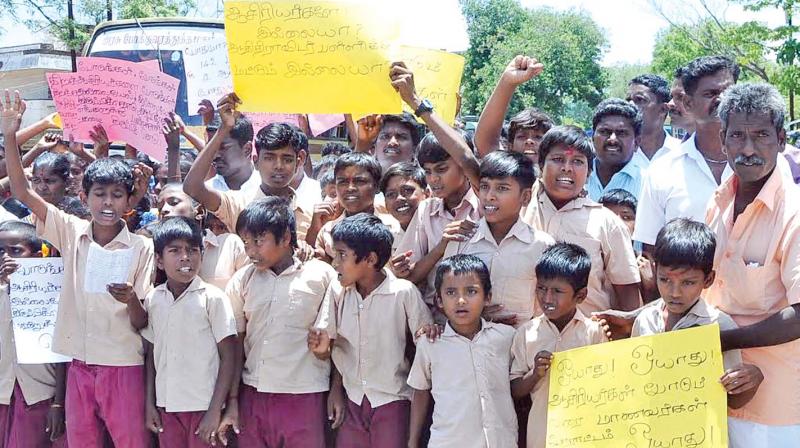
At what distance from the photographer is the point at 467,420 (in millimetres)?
2859

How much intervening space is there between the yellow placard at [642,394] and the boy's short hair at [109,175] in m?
2.10

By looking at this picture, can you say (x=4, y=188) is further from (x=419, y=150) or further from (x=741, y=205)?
(x=741, y=205)

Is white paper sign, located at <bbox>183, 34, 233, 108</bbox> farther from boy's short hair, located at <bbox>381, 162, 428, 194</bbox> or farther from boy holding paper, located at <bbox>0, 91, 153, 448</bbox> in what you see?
boy's short hair, located at <bbox>381, 162, 428, 194</bbox>

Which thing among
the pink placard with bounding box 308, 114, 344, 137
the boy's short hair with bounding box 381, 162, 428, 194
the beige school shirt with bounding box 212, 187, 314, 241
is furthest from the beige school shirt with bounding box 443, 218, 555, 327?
the pink placard with bounding box 308, 114, 344, 137

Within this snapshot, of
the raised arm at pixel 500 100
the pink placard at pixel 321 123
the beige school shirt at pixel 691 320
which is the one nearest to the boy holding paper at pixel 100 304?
the raised arm at pixel 500 100

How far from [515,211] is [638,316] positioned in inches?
25.5

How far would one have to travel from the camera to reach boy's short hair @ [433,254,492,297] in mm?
2869

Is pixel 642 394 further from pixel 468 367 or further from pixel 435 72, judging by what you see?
pixel 435 72

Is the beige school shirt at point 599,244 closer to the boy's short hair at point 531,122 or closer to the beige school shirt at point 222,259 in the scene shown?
the boy's short hair at point 531,122

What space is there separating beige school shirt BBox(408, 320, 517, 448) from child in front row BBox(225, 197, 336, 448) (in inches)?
20.6

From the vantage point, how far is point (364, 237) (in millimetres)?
3084

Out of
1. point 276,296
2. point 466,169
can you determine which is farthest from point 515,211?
point 276,296

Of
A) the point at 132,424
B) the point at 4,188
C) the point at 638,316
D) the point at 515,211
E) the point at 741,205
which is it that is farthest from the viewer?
the point at 4,188

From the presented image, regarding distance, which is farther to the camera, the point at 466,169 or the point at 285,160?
the point at 285,160
